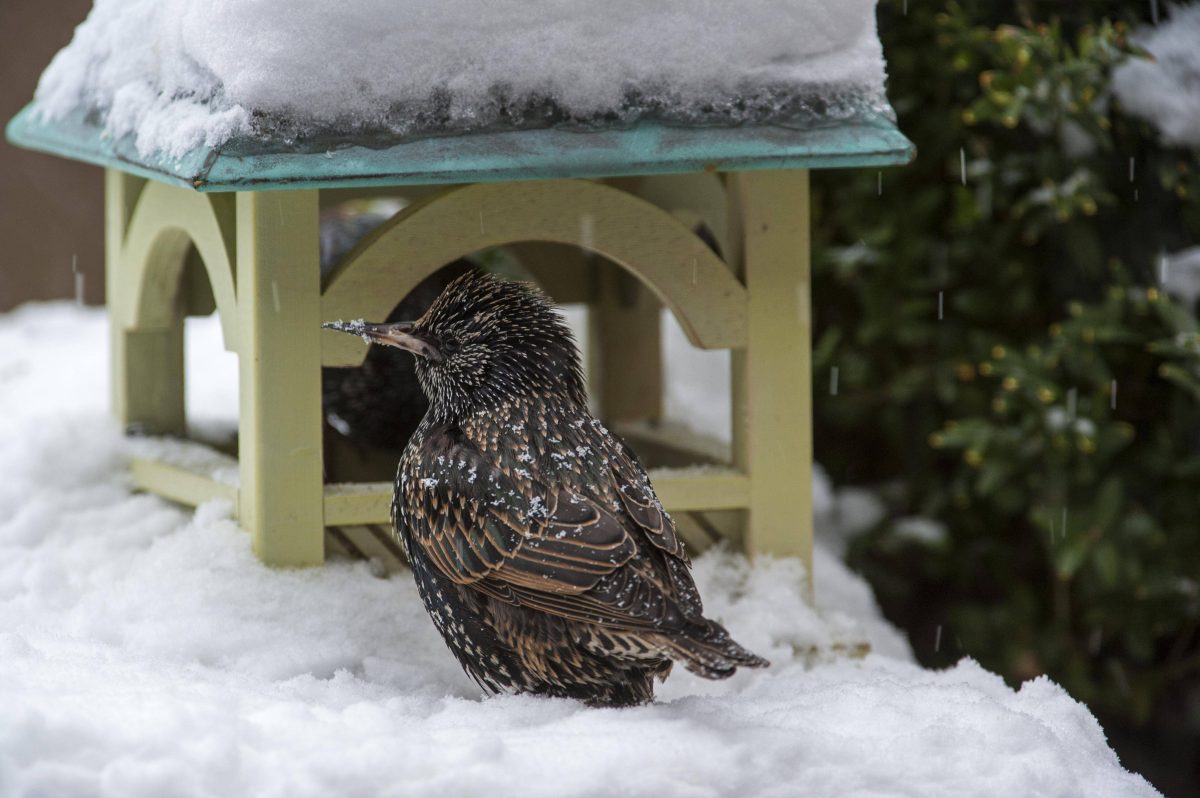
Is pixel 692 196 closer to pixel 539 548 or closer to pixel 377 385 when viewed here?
pixel 377 385

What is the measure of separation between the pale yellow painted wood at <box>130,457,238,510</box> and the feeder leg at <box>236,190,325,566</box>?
0.21 metres

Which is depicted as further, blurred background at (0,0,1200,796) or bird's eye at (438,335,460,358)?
blurred background at (0,0,1200,796)

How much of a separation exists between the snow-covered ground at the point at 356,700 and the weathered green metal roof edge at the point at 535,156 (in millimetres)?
820

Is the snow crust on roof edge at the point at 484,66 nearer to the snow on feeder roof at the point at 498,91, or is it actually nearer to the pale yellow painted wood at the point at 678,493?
the snow on feeder roof at the point at 498,91

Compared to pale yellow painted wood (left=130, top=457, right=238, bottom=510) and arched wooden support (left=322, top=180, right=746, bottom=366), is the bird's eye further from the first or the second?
pale yellow painted wood (left=130, top=457, right=238, bottom=510)

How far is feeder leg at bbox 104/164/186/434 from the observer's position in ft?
12.2

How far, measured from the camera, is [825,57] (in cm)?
288

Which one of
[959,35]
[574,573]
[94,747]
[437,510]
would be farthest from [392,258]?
[959,35]

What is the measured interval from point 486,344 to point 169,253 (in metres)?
1.11

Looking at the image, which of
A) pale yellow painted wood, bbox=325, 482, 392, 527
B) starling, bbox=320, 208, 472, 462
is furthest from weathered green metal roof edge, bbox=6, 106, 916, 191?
starling, bbox=320, 208, 472, 462

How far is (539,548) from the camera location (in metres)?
2.51

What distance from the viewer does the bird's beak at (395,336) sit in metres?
2.77

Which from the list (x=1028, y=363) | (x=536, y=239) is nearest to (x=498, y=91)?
(x=536, y=239)

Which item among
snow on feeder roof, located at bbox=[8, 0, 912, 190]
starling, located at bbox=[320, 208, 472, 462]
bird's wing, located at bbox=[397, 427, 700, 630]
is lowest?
bird's wing, located at bbox=[397, 427, 700, 630]
